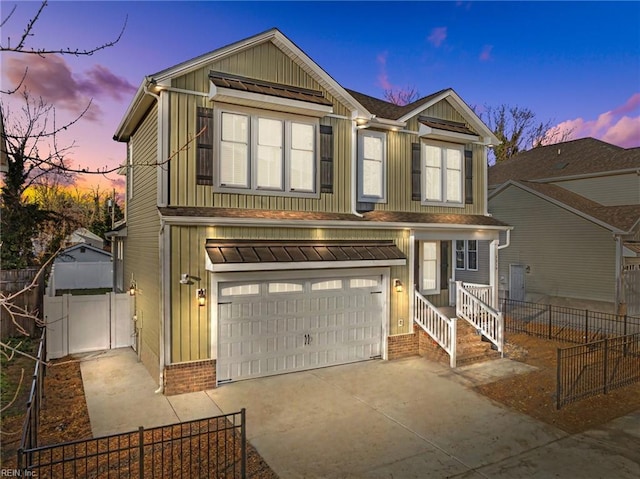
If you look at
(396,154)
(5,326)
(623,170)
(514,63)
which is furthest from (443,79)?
(5,326)

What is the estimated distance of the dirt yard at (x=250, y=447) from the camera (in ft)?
22.5

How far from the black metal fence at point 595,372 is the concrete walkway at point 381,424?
1.09 m

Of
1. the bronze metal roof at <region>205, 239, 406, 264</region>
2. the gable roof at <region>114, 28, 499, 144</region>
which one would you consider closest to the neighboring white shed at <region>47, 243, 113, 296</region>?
the gable roof at <region>114, 28, 499, 144</region>

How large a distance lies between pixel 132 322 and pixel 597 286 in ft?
55.9

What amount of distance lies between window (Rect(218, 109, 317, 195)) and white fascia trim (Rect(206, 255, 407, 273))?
1880 millimetres

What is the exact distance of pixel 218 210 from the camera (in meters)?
9.41

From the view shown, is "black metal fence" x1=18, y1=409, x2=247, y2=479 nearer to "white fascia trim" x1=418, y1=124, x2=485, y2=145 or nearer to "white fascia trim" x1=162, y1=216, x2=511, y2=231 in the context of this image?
"white fascia trim" x1=162, y1=216, x2=511, y2=231

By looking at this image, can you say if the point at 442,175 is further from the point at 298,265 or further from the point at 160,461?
the point at 160,461

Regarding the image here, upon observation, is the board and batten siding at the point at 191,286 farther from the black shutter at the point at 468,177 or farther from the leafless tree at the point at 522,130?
the leafless tree at the point at 522,130

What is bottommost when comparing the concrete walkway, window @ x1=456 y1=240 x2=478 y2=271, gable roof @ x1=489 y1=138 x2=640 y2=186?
the concrete walkway

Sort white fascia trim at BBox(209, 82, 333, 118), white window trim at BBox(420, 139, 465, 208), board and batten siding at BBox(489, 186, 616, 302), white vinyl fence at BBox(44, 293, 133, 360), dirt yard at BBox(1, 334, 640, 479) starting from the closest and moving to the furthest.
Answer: dirt yard at BBox(1, 334, 640, 479)
white fascia trim at BBox(209, 82, 333, 118)
white vinyl fence at BBox(44, 293, 133, 360)
white window trim at BBox(420, 139, 465, 208)
board and batten siding at BBox(489, 186, 616, 302)

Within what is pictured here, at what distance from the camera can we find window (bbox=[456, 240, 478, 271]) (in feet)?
71.7

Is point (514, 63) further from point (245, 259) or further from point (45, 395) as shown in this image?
point (45, 395)

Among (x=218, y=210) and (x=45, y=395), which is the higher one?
(x=218, y=210)
